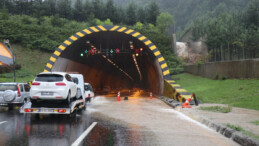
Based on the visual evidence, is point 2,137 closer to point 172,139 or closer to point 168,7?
point 172,139

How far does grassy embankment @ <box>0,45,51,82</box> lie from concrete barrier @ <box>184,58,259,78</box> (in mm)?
25322

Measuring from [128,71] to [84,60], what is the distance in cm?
2893

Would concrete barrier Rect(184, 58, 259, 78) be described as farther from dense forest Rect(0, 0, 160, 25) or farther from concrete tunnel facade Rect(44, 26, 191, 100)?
dense forest Rect(0, 0, 160, 25)

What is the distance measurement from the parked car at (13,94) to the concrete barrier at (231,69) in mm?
18050

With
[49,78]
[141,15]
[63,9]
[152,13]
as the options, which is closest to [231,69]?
[49,78]

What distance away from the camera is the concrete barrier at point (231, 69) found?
25297 mm

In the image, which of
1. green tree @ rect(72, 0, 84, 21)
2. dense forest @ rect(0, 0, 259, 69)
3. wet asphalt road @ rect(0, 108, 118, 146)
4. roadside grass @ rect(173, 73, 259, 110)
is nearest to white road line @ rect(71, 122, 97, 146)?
wet asphalt road @ rect(0, 108, 118, 146)

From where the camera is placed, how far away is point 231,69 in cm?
2955

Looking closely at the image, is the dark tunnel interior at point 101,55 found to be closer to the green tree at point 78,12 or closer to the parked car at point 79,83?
the parked car at point 79,83

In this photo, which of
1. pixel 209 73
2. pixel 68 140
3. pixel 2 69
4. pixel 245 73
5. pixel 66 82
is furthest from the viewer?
pixel 2 69

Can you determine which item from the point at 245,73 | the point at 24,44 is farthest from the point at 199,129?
the point at 24,44

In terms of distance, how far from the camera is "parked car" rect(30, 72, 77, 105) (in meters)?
13.0

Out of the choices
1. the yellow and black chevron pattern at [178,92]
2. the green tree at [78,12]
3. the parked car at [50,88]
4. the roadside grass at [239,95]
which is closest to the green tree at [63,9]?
the green tree at [78,12]

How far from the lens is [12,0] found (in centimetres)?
10800
